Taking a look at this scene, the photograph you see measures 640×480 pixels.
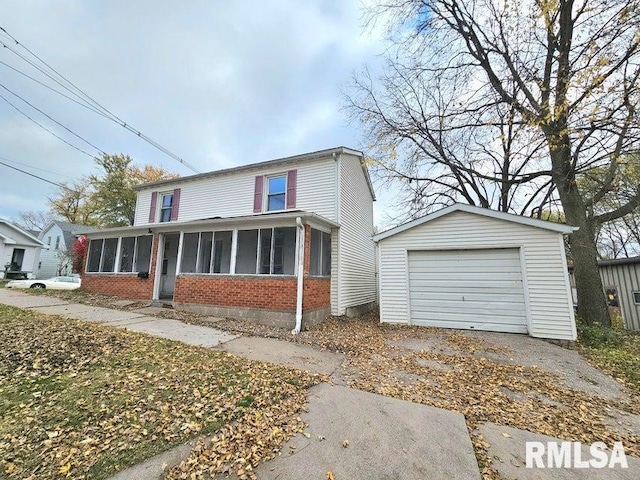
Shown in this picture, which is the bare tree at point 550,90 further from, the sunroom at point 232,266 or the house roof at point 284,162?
the sunroom at point 232,266

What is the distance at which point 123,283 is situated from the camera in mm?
11039

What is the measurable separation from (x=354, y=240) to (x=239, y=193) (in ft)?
17.4

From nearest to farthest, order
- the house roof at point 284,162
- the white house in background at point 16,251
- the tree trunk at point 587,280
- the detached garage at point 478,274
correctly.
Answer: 1. the detached garage at point 478,274
2. the tree trunk at point 587,280
3. the house roof at point 284,162
4. the white house in background at point 16,251

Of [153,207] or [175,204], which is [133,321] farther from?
[153,207]

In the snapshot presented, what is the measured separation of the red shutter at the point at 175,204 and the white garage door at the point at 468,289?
35.4ft

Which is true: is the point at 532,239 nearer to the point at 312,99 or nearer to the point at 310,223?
the point at 310,223

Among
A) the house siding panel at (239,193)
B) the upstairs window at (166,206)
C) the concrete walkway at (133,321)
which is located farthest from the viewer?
the upstairs window at (166,206)

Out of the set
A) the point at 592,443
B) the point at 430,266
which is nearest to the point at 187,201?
the point at 430,266

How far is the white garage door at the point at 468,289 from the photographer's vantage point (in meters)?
7.41

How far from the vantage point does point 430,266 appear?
838cm

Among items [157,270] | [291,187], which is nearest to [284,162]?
[291,187]

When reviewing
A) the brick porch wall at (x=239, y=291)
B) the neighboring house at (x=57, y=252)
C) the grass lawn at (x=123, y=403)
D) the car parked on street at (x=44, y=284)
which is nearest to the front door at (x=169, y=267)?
the brick porch wall at (x=239, y=291)

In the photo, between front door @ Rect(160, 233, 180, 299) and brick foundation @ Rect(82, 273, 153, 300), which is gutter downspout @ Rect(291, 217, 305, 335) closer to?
brick foundation @ Rect(82, 273, 153, 300)

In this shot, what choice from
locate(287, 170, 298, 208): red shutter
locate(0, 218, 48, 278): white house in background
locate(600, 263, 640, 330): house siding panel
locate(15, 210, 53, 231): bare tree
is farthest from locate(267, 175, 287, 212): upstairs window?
locate(15, 210, 53, 231): bare tree
